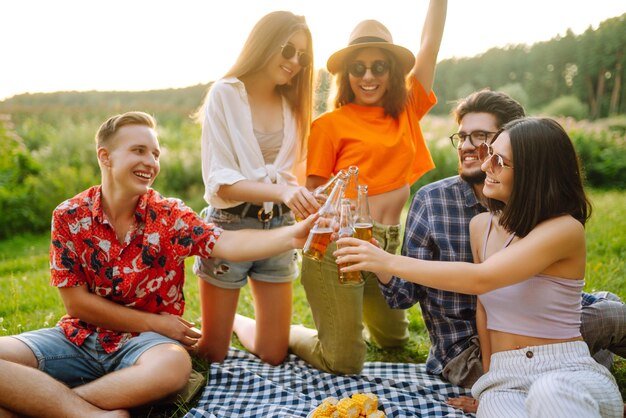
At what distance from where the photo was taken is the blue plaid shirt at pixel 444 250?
3.46 m

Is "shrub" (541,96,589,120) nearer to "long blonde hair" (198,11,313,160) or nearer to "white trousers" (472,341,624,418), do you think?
"long blonde hair" (198,11,313,160)

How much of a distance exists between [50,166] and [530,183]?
409 inches

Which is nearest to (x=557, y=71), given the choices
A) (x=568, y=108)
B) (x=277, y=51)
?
(x=568, y=108)

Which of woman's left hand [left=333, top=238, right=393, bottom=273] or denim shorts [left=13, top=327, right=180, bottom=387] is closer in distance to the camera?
woman's left hand [left=333, top=238, right=393, bottom=273]

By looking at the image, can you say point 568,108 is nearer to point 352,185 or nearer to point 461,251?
point 461,251

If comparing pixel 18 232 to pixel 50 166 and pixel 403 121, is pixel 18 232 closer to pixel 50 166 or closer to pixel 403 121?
pixel 50 166

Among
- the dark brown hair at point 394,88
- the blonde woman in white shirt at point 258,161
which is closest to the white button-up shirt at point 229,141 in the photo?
the blonde woman in white shirt at point 258,161

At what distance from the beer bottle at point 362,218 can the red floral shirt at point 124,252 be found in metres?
1.14

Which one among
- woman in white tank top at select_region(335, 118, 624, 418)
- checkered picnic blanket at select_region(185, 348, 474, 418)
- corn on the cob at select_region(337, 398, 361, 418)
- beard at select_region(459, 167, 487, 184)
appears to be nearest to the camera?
woman in white tank top at select_region(335, 118, 624, 418)

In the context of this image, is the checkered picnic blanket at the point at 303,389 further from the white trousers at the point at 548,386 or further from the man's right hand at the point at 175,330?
the white trousers at the point at 548,386

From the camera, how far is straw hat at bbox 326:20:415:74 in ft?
12.2

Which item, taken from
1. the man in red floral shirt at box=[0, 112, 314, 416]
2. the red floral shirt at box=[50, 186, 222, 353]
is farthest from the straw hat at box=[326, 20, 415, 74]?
the red floral shirt at box=[50, 186, 222, 353]

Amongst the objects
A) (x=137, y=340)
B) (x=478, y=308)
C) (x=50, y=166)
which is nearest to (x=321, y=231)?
(x=478, y=308)

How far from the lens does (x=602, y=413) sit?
2473 mm
